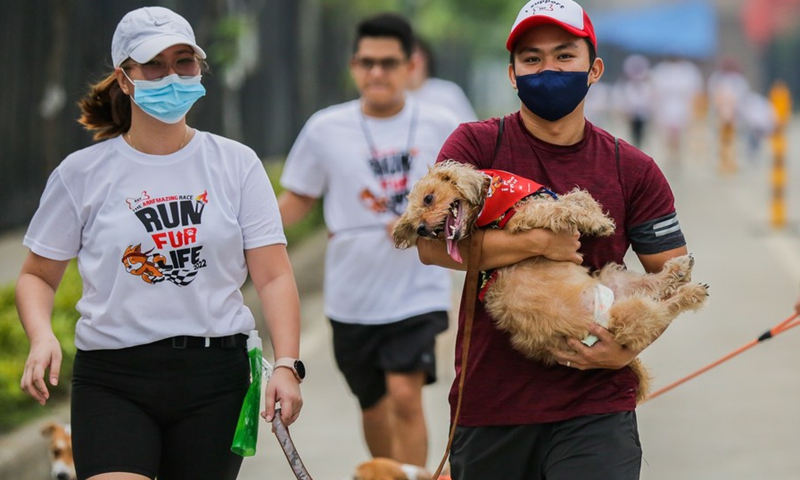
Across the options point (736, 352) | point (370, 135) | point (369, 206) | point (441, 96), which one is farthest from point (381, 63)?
point (441, 96)

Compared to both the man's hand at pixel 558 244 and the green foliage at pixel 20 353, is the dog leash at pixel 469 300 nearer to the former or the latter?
the man's hand at pixel 558 244

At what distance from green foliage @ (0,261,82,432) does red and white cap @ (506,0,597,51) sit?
4.15 meters

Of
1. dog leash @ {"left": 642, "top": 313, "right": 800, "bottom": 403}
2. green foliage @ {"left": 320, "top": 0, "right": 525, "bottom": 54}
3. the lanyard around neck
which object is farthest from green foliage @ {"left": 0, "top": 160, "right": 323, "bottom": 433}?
green foliage @ {"left": 320, "top": 0, "right": 525, "bottom": 54}

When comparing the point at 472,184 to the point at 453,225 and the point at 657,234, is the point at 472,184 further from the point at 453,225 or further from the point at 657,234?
the point at 657,234

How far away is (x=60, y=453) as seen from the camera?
5.27 meters

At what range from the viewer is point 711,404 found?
839cm

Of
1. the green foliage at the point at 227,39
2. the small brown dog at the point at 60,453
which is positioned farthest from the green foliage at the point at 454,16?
the small brown dog at the point at 60,453

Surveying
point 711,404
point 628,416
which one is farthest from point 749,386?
point 628,416

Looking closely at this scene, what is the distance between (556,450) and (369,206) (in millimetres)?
2418

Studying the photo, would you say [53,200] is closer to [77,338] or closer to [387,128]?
[77,338]

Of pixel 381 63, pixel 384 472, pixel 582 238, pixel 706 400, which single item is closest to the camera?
pixel 582 238

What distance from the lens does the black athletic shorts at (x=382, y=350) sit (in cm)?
584

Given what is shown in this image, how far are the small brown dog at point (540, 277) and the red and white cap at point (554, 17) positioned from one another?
45cm

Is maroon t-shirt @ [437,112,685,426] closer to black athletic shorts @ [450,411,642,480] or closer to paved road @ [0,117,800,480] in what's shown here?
black athletic shorts @ [450,411,642,480]
